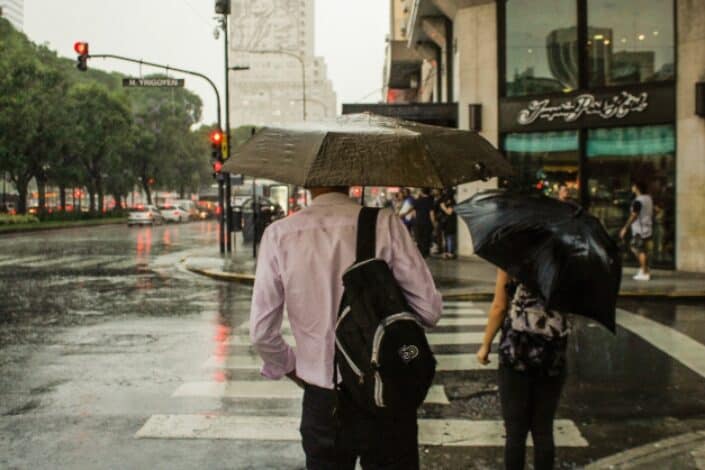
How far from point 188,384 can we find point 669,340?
5690 millimetres

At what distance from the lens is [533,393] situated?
4.16m

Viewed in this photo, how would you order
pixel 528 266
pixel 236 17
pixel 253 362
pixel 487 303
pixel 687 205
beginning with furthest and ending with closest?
pixel 236 17
pixel 687 205
pixel 487 303
pixel 253 362
pixel 528 266

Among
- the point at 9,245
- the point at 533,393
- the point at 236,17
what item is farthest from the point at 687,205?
the point at 236,17

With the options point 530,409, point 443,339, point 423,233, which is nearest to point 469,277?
point 423,233

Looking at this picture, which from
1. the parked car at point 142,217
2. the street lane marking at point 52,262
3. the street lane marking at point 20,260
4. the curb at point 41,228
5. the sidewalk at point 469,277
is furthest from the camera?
the parked car at point 142,217

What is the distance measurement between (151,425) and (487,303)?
8151mm

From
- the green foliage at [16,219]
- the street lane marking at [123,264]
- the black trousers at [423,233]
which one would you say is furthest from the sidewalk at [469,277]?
the green foliage at [16,219]

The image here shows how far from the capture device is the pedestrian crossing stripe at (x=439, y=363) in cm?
805

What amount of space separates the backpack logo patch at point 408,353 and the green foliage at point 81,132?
4558 cm

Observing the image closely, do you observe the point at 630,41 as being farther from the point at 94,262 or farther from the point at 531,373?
the point at 531,373

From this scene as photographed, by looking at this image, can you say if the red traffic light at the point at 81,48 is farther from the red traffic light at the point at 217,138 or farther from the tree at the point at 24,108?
the tree at the point at 24,108

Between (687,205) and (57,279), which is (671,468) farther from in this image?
(57,279)

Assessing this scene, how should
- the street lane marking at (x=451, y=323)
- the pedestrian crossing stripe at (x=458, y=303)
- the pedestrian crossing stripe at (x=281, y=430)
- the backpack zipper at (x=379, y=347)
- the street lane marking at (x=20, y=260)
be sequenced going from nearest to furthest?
1. the backpack zipper at (x=379, y=347)
2. the pedestrian crossing stripe at (x=281, y=430)
3. the street lane marking at (x=451, y=323)
4. the pedestrian crossing stripe at (x=458, y=303)
5. the street lane marking at (x=20, y=260)

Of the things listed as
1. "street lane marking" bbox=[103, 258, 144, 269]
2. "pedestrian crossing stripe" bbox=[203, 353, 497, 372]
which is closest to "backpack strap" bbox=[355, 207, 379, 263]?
"pedestrian crossing stripe" bbox=[203, 353, 497, 372]
